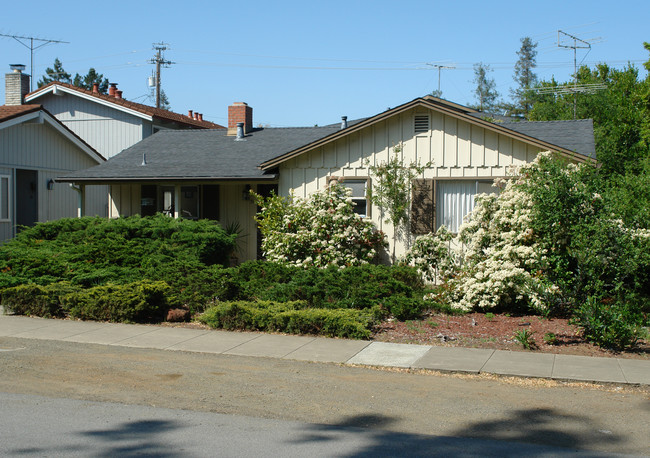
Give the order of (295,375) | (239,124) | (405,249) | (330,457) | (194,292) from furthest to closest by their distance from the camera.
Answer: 1. (239,124)
2. (405,249)
3. (194,292)
4. (295,375)
5. (330,457)

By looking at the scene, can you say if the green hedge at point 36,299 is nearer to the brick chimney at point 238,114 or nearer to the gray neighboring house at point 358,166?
the gray neighboring house at point 358,166

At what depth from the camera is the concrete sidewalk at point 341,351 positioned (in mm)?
8133

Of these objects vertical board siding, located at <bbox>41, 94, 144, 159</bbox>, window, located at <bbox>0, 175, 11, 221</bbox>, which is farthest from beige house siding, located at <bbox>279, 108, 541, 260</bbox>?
vertical board siding, located at <bbox>41, 94, 144, 159</bbox>

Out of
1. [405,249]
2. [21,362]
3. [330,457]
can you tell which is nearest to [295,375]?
[330,457]

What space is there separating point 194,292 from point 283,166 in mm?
5336

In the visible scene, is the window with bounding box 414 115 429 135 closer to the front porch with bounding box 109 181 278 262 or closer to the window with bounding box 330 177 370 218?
the window with bounding box 330 177 370 218

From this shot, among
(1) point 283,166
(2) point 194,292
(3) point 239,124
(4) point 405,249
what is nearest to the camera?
(2) point 194,292

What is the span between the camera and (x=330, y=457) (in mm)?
5113

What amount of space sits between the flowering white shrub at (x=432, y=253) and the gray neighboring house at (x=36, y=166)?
10371 mm

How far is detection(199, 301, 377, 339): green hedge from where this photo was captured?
1028 cm

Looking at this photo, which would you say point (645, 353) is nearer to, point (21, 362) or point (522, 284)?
point (522, 284)

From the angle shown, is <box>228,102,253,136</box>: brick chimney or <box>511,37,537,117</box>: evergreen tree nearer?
<box>228,102,253,136</box>: brick chimney

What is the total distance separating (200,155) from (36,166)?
632cm

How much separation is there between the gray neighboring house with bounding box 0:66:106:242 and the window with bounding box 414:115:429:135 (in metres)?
10.2
